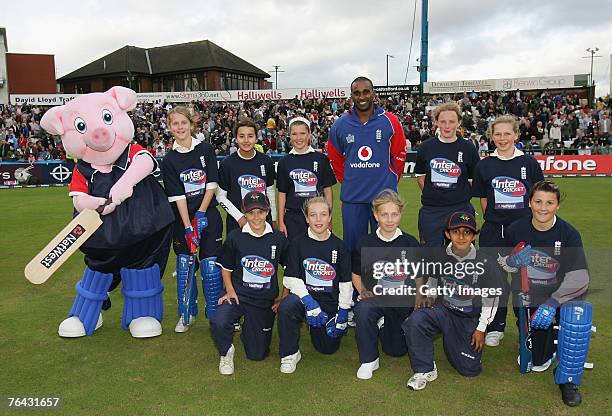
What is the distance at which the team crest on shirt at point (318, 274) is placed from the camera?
13.7 feet

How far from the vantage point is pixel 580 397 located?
3.46m

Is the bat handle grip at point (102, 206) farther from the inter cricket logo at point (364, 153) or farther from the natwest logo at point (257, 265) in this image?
the inter cricket logo at point (364, 153)

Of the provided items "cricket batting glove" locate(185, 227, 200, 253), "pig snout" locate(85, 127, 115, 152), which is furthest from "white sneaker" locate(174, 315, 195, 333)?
"pig snout" locate(85, 127, 115, 152)

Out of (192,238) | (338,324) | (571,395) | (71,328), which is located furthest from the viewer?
(192,238)

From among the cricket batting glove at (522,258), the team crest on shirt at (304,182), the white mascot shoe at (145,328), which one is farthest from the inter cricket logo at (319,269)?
the white mascot shoe at (145,328)

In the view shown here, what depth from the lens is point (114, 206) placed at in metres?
4.64

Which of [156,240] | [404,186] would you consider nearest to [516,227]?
[156,240]

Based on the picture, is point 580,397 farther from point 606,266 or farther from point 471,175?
point 606,266

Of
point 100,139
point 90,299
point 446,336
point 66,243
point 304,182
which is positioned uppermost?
point 100,139

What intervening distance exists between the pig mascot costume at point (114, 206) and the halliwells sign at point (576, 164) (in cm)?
1584

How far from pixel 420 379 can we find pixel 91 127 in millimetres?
3396

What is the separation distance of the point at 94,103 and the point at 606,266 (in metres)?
6.11

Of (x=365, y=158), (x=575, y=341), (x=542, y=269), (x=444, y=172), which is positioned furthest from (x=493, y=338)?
(x=365, y=158)

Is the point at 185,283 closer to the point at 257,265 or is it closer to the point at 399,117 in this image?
the point at 257,265
